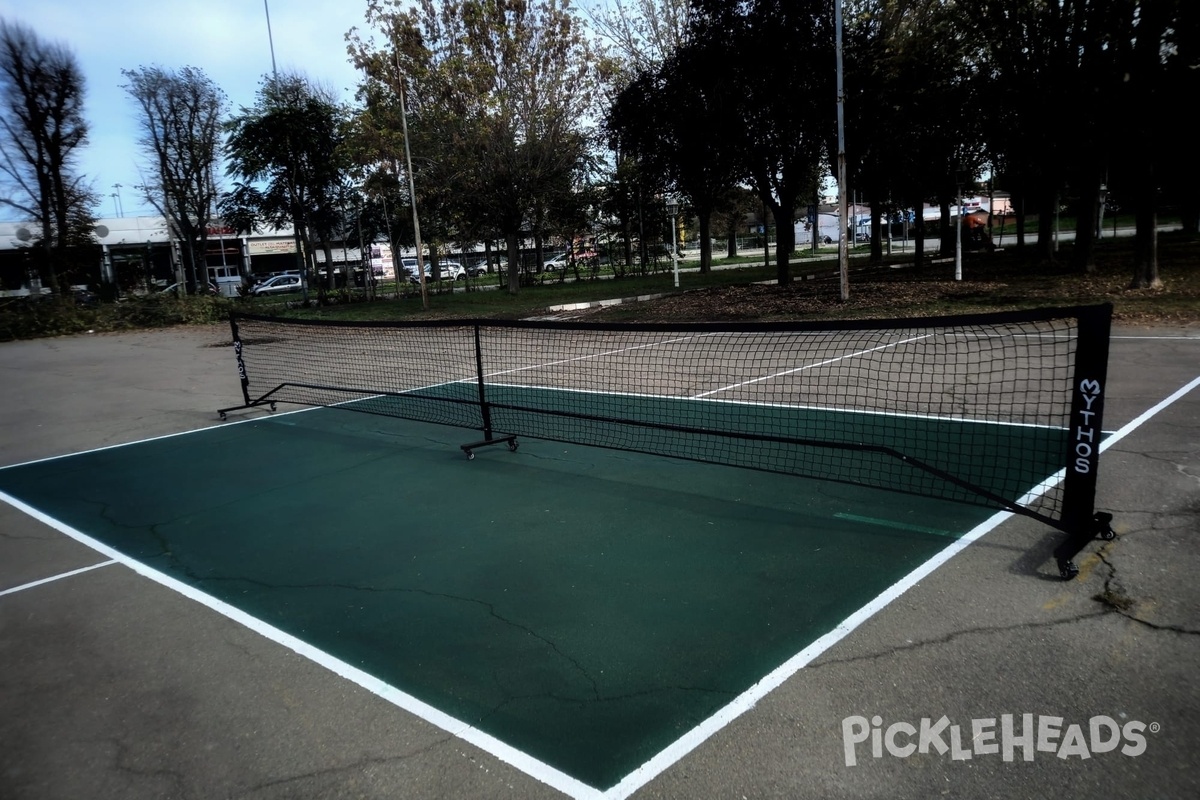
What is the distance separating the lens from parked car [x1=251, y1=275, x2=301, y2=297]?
169ft

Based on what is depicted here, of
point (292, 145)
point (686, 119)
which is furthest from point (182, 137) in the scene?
point (686, 119)

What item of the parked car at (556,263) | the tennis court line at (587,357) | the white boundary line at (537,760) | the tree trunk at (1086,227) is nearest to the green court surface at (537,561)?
the white boundary line at (537,760)

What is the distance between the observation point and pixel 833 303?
20.3m

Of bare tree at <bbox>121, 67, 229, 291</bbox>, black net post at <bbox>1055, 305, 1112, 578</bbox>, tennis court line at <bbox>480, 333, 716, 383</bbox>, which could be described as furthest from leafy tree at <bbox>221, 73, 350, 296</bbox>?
black net post at <bbox>1055, 305, 1112, 578</bbox>

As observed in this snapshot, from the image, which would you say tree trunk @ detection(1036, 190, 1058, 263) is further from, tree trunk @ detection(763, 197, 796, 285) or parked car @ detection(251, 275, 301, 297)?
parked car @ detection(251, 275, 301, 297)

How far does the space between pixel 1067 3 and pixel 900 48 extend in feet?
19.0

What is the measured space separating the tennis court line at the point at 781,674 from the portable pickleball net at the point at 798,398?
0.40 meters

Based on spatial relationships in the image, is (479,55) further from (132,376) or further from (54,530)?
(54,530)

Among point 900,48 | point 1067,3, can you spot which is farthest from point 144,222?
point 1067,3

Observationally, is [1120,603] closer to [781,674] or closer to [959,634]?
[959,634]

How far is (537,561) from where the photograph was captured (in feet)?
16.6
